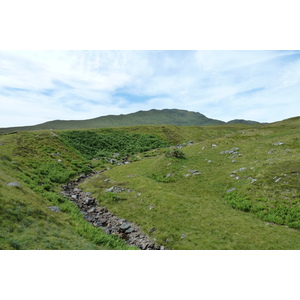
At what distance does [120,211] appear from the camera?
1961 cm

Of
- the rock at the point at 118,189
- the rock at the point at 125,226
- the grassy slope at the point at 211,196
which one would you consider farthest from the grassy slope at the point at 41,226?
the rock at the point at 118,189

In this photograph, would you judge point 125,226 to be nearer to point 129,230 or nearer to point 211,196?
point 129,230

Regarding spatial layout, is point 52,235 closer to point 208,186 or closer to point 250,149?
point 208,186

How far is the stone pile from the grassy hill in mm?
726

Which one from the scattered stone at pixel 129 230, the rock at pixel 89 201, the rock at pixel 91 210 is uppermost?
the rock at pixel 89 201

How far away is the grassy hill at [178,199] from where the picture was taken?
12.8 m

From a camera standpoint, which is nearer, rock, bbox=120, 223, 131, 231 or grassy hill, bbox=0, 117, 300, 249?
grassy hill, bbox=0, 117, 300, 249

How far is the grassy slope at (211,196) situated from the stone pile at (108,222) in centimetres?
82

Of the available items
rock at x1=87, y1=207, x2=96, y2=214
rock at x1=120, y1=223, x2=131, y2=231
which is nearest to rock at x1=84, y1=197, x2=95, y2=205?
rock at x1=87, y1=207, x2=96, y2=214

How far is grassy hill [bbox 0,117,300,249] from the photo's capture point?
12.8 metres

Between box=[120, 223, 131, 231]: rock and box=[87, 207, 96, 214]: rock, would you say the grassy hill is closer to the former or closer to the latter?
box=[120, 223, 131, 231]: rock

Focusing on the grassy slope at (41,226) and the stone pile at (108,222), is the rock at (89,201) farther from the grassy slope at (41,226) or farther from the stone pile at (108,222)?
the grassy slope at (41,226)

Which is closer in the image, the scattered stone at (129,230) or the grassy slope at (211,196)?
the grassy slope at (211,196)

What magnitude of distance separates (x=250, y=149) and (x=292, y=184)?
14195 millimetres
